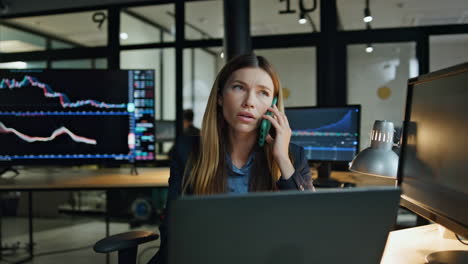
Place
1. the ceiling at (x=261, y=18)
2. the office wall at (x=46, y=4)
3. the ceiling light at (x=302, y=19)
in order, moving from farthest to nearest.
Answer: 1. the office wall at (x=46, y=4)
2. the ceiling light at (x=302, y=19)
3. the ceiling at (x=261, y=18)

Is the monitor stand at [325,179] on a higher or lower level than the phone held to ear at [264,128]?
lower

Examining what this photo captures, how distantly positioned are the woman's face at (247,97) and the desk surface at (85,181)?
1341 millimetres

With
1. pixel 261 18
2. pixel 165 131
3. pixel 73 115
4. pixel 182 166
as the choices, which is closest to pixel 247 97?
pixel 182 166

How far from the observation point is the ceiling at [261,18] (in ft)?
13.6

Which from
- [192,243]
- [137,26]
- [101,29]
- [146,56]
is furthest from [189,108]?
[192,243]

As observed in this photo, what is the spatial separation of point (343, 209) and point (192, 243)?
23cm

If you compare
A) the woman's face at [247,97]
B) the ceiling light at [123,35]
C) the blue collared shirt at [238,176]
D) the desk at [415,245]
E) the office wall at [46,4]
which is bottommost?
the desk at [415,245]

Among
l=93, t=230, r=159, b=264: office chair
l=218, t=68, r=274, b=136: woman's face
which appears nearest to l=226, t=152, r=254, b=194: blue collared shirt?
l=218, t=68, r=274, b=136: woman's face

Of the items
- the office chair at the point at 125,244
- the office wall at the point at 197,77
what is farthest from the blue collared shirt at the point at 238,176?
the office wall at the point at 197,77

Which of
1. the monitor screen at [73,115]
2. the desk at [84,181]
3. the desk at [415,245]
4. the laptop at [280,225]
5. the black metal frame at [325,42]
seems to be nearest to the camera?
the laptop at [280,225]

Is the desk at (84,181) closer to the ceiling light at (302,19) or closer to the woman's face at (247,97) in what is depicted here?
the woman's face at (247,97)

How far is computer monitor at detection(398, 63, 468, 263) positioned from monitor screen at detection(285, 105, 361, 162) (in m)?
1.25

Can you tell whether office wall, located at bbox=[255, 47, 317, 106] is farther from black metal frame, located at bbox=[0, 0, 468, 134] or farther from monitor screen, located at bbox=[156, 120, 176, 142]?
monitor screen, located at bbox=[156, 120, 176, 142]

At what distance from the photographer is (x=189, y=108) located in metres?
4.80
